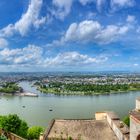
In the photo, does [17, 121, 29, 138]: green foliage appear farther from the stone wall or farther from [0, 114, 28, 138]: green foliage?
the stone wall

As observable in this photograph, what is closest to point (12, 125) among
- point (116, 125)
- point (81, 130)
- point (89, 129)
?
point (81, 130)

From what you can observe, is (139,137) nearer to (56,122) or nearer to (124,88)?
(56,122)

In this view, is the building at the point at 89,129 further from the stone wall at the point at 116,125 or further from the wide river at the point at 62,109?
the wide river at the point at 62,109

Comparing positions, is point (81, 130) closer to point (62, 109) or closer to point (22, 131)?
point (22, 131)

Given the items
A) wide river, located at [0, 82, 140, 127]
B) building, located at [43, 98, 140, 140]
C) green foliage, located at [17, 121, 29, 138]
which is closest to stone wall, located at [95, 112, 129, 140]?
building, located at [43, 98, 140, 140]

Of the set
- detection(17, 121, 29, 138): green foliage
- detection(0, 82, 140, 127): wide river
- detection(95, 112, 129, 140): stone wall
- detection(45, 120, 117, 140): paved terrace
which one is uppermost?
detection(95, 112, 129, 140): stone wall

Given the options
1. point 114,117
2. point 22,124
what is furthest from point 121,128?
point 22,124

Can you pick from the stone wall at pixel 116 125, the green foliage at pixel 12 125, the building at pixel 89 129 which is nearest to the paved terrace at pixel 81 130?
the building at pixel 89 129

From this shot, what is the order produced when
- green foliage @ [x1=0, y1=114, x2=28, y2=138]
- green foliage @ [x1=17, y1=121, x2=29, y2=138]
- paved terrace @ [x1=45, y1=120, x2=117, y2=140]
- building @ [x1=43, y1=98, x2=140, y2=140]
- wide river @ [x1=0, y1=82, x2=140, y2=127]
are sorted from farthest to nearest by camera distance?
wide river @ [x1=0, y1=82, x2=140, y2=127] → green foliage @ [x1=17, y1=121, x2=29, y2=138] → green foliage @ [x1=0, y1=114, x2=28, y2=138] → paved terrace @ [x1=45, y1=120, x2=117, y2=140] → building @ [x1=43, y1=98, x2=140, y2=140]
